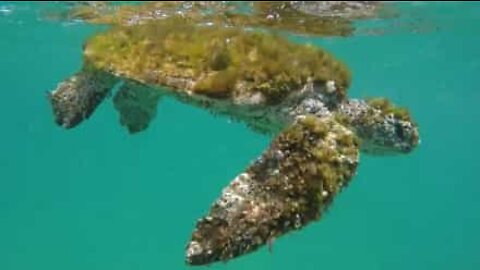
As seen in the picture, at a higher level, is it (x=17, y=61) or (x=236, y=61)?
(x=236, y=61)

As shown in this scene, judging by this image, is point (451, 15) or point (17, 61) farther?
point (17, 61)

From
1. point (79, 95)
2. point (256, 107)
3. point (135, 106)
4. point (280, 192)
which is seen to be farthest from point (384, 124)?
point (135, 106)

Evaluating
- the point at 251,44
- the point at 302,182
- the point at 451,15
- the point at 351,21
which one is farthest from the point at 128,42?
the point at 451,15

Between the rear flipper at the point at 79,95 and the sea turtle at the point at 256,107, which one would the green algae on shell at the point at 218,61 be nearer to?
the sea turtle at the point at 256,107

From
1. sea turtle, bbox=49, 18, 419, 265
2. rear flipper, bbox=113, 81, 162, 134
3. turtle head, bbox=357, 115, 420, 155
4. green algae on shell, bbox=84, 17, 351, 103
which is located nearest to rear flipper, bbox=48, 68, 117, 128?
sea turtle, bbox=49, 18, 419, 265

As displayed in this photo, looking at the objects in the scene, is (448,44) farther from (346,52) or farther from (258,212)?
(258,212)

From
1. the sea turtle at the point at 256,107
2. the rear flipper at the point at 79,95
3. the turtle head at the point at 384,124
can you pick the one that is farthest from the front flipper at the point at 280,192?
the rear flipper at the point at 79,95
